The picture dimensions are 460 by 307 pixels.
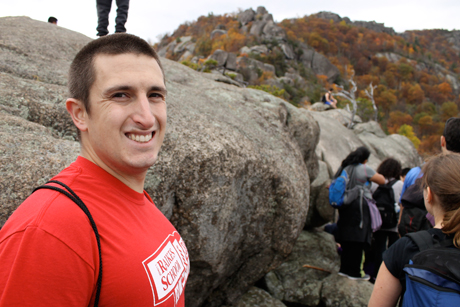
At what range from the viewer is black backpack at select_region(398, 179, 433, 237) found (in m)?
3.10

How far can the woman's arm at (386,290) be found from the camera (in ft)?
6.31

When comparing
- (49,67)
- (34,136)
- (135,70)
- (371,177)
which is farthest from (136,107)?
(371,177)

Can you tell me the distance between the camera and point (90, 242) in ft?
3.32

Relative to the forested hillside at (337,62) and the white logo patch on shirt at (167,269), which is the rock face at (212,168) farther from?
the forested hillside at (337,62)

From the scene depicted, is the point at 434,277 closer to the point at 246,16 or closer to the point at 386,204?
the point at 386,204

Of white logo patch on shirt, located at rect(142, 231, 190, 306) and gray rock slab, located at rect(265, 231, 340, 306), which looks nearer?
white logo patch on shirt, located at rect(142, 231, 190, 306)

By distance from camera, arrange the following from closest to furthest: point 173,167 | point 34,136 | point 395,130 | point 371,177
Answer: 1. point 34,136
2. point 173,167
3. point 371,177
4. point 395,130

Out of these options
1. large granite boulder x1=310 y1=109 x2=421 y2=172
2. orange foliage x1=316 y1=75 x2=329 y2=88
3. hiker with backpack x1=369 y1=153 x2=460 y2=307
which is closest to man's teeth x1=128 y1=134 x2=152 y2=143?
hiker with backpack x1=369 y1=153 x2=460 y2=307

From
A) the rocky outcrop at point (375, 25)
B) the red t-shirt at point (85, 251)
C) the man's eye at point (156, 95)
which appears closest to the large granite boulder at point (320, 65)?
the rocky outcrop at point (375, 25)

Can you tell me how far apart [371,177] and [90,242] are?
14.7ft

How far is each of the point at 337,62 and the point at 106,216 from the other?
65614 millimetres

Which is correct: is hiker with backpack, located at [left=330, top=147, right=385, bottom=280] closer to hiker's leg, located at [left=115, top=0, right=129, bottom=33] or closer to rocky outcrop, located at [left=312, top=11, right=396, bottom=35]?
hiker's leg, located at [left=115, top=0, right=129, bottom=33]

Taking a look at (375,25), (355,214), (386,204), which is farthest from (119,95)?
(375,25)

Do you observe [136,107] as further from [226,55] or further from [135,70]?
[226,55]
